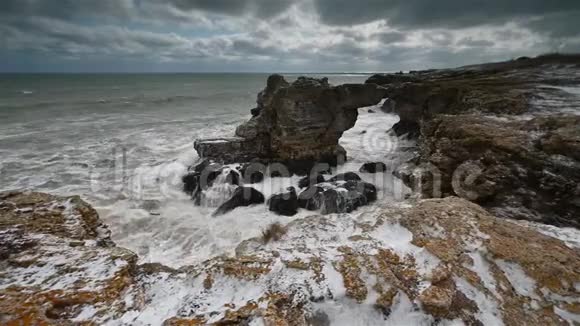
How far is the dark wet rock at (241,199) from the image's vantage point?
14.4 metres

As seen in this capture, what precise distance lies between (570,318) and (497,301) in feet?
2.71

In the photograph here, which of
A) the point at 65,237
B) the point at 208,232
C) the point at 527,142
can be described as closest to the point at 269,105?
the point at 208,232

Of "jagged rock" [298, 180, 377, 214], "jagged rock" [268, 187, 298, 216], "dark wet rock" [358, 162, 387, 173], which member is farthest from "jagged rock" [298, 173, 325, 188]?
"dark wet rock" [358, 162, 387, 173]

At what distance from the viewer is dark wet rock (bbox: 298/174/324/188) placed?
1678cm

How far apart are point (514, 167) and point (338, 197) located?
7299 mm

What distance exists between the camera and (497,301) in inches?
155

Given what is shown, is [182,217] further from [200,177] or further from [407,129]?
[407,129]

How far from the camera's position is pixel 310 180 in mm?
17094

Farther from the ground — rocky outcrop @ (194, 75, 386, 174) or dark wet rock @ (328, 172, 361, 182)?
rocky outcrop @ (194, 75, 386, 174)

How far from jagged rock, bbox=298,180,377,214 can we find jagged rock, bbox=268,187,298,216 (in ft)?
1.29

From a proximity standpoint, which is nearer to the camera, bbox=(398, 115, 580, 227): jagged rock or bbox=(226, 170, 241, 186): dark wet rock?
bbox=(398, 115, 580, 227): jagged rock

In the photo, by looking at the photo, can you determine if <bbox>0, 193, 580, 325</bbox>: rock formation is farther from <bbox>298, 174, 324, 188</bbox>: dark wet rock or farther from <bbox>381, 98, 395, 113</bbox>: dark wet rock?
<bbox>381, 98, 395, 113</bbox>: dark wet rock

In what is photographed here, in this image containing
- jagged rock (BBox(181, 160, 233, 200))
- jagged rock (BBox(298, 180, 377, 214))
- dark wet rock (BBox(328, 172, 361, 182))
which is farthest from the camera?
dark wet rock (BBox(328, 172, 361, 182))

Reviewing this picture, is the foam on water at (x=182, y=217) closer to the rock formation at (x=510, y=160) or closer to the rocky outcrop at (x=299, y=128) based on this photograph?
the rocky outcrop at (x=299, y=128)
